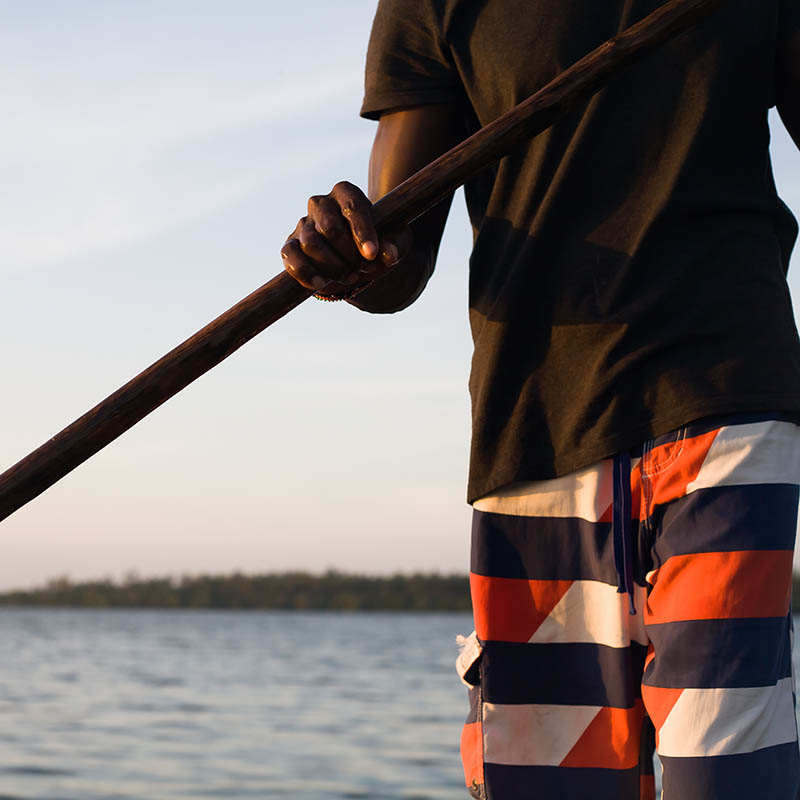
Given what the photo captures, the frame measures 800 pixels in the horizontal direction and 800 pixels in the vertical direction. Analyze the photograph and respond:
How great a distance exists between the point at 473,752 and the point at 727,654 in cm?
48

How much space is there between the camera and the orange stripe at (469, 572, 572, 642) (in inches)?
69.4

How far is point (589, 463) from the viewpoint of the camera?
5.52 feet

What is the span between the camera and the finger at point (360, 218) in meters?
1.56

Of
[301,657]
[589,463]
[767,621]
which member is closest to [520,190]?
[589,463]

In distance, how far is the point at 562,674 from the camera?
175 cm

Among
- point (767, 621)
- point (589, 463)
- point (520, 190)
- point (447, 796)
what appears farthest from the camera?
point (447, 796)

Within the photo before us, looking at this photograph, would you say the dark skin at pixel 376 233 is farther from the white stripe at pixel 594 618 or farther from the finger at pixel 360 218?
the white stripe at pixel 594 618

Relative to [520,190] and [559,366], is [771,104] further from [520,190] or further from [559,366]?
[559,366]

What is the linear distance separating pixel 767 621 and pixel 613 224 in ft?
2.07

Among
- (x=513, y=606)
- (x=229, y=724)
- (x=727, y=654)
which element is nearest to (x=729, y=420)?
(x=727, y=654)

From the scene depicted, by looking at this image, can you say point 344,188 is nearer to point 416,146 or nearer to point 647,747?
point 416,146

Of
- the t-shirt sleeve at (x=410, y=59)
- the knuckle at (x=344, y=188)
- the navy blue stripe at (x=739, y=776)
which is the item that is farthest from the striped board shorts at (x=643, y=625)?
the t-shirt sleeve at (x=410, y=59)

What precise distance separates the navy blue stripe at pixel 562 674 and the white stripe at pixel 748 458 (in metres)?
0.31

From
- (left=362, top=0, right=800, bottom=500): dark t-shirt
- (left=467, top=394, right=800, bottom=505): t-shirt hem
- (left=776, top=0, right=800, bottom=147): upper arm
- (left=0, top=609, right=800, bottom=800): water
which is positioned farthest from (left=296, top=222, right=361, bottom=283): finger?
(left=0, top=609, right=800, bottom=800): water
